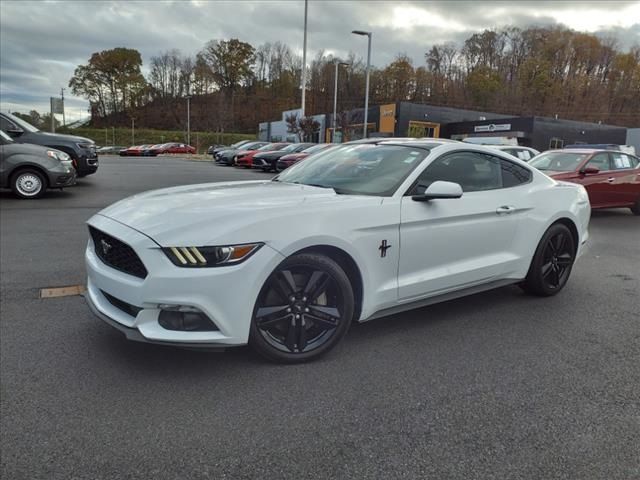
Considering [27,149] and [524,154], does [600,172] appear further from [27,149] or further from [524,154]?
[27,149]

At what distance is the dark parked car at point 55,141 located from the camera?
11.7m

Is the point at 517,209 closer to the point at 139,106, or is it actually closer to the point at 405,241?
the point at 405,241

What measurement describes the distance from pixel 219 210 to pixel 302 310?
0.80 metres

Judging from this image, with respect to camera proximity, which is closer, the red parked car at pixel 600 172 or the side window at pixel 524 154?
the red parked car at pixel 600 172

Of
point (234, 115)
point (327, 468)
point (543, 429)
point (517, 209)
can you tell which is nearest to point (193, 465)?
point (327, 468)

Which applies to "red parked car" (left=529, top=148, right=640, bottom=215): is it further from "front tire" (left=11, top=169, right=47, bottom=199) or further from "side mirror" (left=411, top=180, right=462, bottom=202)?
"front tire" (left=11, top=169, right=47, bottom=199)

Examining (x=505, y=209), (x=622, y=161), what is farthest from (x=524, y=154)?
(x=505, y=209)

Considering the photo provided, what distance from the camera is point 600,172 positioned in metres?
10.1

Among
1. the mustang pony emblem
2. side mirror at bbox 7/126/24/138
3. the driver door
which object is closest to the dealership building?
side mirror at bbox 7/126/24/138

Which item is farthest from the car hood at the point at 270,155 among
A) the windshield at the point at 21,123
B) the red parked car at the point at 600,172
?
the red parked car at the point at 600,172

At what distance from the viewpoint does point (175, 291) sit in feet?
8.63

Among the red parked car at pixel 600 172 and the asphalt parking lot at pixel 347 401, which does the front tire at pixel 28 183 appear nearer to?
the asphalt parking lot at pixel 347 401

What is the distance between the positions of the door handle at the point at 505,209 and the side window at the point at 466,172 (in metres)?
0.20

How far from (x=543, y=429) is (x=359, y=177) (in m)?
2.09
